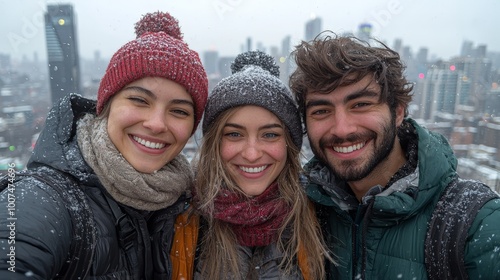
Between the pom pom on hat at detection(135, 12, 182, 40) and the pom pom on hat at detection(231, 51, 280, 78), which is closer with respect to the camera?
the pom pom on hat at detection(135, 12, 182, 40)

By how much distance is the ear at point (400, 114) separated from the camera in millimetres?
2407

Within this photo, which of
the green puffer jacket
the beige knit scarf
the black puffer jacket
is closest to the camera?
the black puffer jacket

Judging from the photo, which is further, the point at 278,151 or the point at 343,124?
the point at 278,151

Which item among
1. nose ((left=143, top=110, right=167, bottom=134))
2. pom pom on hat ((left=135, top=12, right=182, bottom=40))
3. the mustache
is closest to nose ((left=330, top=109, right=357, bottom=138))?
the mustache

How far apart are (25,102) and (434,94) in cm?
8843

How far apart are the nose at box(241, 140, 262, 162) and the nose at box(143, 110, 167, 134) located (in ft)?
2.06

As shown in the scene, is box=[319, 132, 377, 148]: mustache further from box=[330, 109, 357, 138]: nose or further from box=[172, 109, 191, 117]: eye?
box=[172, 109, 191, 117]: eye

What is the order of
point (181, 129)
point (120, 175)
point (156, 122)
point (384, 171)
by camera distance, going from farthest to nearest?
point (384, 171), point (181, 129), point (156, 122), point (120, 175)

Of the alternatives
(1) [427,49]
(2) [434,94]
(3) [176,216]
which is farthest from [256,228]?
(1) [427,49]

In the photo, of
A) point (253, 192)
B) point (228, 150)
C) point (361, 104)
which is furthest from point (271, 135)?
point (361, 104)

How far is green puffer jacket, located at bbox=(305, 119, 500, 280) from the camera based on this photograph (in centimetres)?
167

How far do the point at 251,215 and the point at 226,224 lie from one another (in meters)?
0.23

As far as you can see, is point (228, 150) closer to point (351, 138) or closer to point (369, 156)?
point (351, 138)

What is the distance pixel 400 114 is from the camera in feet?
8.00
